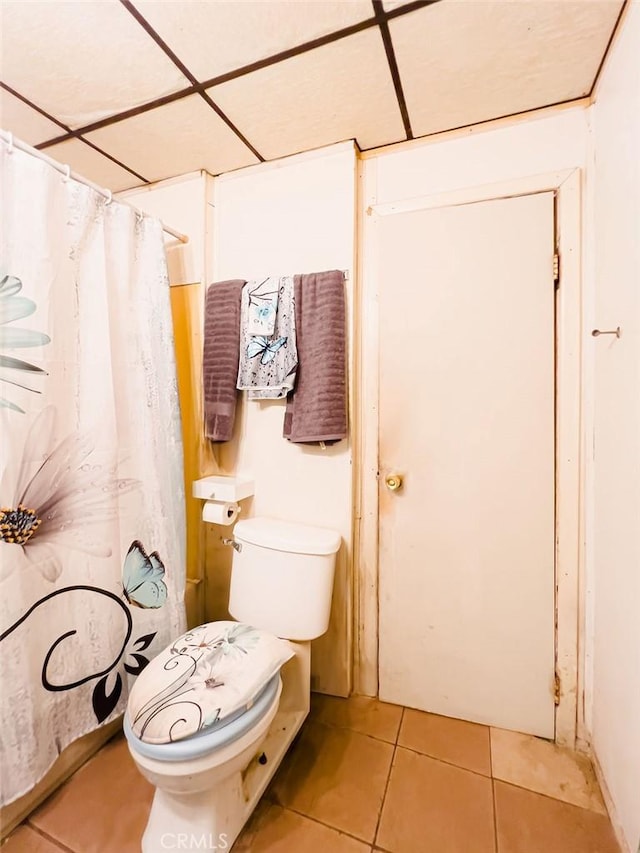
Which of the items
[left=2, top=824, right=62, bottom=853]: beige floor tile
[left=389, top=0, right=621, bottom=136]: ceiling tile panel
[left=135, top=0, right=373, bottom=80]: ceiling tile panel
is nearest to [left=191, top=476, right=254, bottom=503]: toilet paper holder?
[left=2, top=824, right=62, bottom=853]: beige floor tile

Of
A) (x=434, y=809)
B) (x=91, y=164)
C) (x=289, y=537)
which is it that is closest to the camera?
(x=434, y=809)

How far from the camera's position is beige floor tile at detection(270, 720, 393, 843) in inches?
40.1

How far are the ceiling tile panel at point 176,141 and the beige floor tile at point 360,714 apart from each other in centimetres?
216

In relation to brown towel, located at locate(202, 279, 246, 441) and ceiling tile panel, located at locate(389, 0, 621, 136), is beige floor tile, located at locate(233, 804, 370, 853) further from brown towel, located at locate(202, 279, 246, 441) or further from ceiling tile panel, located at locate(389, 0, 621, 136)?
ceiling tile panel, located at locate(389, 0, 621, 136)

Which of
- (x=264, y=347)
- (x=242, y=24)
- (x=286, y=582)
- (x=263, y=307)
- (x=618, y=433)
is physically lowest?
(x=286, y=582)

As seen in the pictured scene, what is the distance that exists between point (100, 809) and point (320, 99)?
87.7 inches

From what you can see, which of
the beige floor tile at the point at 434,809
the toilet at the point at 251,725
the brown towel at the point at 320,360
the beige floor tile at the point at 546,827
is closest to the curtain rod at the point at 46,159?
the brown towel at the point at 320,360

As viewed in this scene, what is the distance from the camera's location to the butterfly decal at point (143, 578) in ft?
3.93

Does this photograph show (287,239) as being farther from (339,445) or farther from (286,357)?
(339,445)

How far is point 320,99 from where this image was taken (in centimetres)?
116

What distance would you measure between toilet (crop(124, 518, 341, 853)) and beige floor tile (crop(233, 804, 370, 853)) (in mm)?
49

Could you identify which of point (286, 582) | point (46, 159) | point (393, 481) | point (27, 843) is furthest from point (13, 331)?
point (27, 843)

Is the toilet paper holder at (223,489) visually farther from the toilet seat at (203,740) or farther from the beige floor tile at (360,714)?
the beige floor tile at (360,714)

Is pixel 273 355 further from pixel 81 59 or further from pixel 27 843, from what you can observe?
pixel 27 843
